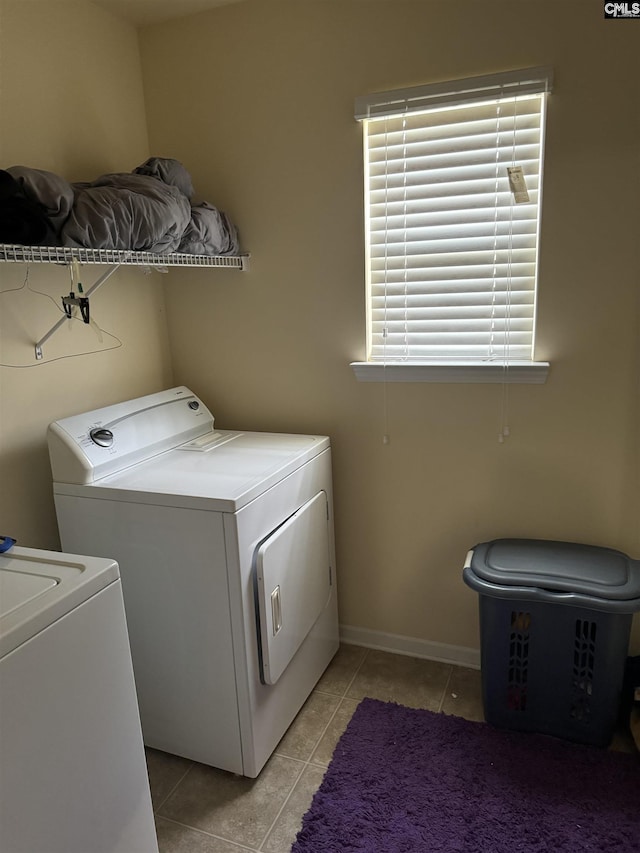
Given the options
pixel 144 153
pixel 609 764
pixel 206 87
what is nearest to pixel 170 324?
pixel 144 153

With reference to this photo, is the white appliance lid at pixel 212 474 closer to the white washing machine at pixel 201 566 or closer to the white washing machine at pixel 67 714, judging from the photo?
the white washing machine at pixel 201 566

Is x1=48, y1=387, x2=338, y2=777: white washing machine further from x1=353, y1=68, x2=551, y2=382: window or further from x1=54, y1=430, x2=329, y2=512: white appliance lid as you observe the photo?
x1=353, y1=68, x2=551, y2=382: window

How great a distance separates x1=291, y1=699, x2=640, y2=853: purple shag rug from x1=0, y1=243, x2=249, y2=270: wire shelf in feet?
5.53

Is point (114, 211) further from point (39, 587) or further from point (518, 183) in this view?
point (518, 183)

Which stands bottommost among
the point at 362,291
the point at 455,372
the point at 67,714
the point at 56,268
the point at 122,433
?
the point at 67,714

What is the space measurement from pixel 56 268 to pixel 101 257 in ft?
1.06

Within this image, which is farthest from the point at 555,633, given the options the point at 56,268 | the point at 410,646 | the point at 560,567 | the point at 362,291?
the point at 56,268

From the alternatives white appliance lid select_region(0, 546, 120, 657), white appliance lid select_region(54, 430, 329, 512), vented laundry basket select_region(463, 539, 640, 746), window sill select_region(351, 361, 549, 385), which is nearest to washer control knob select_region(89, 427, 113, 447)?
white appliance lid select_region(54, 430, 329, 512)

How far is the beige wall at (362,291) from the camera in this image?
1810 mm

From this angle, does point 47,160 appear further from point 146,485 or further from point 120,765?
point 120,765

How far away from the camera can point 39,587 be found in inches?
48.6

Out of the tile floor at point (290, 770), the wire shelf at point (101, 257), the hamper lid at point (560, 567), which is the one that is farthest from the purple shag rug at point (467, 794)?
the wire shelf at point (101, 257)

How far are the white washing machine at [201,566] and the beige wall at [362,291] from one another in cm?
43

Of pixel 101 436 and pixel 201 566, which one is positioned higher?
pixel 101 436
